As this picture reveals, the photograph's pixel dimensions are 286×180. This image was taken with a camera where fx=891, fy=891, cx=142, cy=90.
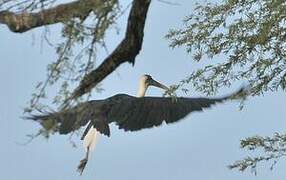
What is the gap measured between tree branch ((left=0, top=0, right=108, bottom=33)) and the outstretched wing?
312cm

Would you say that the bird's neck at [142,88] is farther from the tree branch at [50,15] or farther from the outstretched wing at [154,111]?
the tree branch at [50,15]

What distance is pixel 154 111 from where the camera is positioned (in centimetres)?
670

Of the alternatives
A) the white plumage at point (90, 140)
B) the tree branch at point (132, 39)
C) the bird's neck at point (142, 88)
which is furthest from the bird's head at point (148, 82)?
the tree branch at point (132, 39)

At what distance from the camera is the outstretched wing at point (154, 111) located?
21.2 feet

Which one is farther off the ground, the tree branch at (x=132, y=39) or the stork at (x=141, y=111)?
the stork at (x=141, y=111)

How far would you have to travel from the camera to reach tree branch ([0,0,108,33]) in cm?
319

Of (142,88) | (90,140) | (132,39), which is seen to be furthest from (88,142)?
(132,39)

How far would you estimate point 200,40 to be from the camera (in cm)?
635

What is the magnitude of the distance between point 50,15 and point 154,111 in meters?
3.46

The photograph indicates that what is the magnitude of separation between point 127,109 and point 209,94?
2.50 ft

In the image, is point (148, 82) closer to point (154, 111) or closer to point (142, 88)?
point (142, 88)

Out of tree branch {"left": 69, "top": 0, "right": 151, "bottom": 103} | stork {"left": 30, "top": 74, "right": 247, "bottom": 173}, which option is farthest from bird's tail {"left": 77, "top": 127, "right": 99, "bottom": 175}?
tree branch {"left": 69, "top": 0, "right": 151, "bottom": 103}

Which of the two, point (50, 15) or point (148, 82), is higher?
point (148, 82)

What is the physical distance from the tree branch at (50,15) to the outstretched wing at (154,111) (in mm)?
3120
